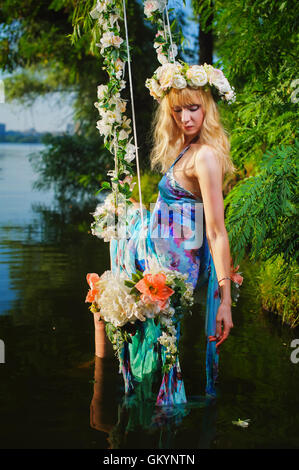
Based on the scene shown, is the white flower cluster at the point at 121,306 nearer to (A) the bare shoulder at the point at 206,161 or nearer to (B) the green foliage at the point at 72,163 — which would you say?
(A) the bare shoulder at the point at 206,161

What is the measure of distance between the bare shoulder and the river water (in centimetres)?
81

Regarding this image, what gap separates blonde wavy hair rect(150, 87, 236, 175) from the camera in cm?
356

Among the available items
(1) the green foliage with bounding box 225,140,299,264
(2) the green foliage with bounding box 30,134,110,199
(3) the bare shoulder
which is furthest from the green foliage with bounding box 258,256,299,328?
(2) the green foliage with bounding box 30,134,110,199

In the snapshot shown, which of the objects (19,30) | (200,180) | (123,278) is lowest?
(123,278)

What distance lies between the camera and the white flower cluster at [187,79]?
11.5 feet

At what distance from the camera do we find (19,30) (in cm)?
1627

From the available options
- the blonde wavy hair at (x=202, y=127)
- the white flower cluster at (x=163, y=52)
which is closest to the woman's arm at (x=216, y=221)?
the blonde wavy hair at (x=202, y=127)

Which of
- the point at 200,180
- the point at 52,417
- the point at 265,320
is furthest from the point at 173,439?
the point at 265,320

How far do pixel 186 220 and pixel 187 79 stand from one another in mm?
747

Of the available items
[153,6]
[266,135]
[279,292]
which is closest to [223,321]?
[153,6]

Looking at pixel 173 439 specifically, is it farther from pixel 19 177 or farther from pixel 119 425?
pixel 19 177

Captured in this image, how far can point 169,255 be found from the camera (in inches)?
145
